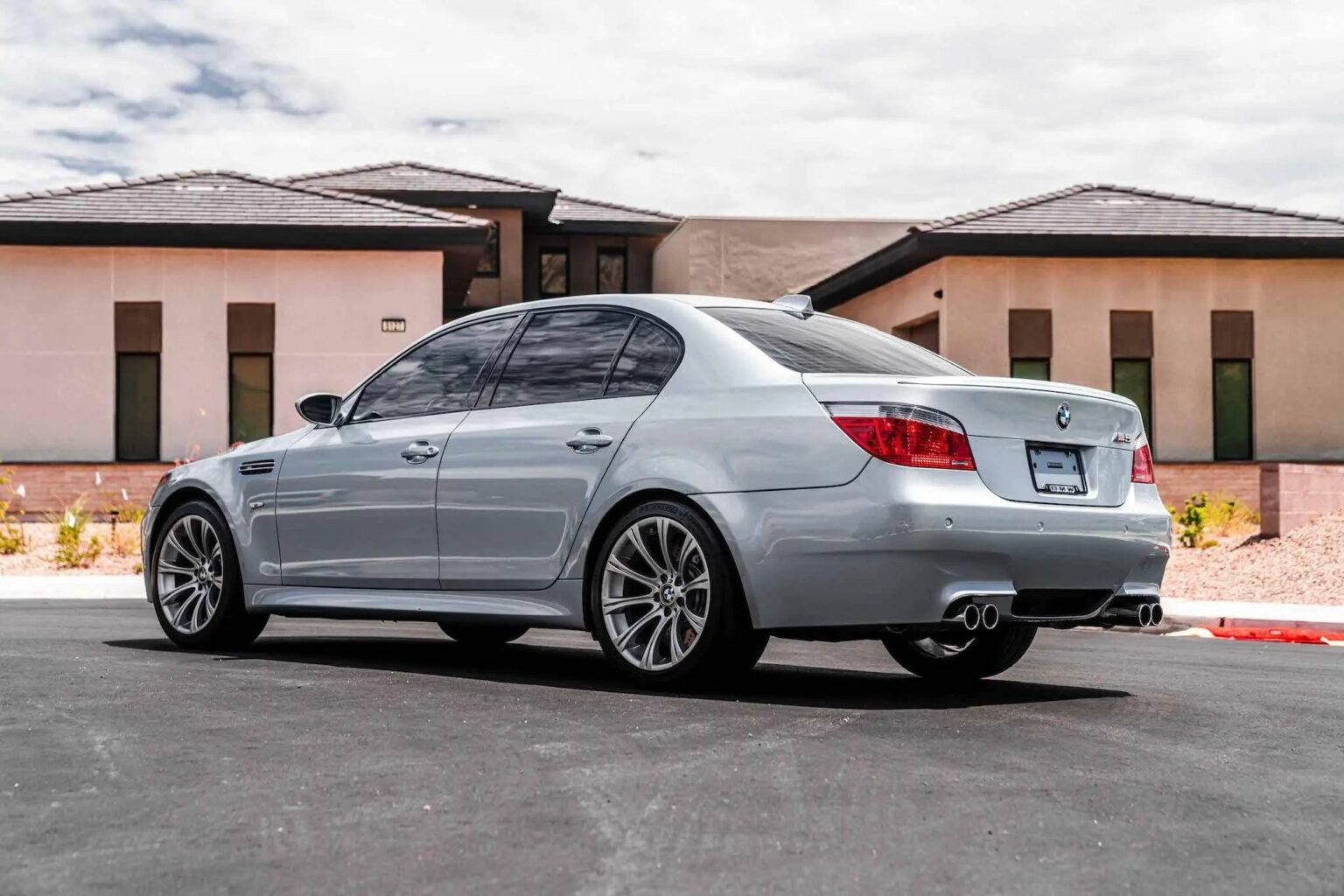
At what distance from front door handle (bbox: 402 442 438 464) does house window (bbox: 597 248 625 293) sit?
36.6m

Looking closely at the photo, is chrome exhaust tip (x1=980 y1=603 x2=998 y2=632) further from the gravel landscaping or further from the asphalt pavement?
the gravel landscaping

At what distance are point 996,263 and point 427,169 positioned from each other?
Answer: 681 inches

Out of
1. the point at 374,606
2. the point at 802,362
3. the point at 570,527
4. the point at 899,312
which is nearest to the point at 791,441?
the point at 802,362

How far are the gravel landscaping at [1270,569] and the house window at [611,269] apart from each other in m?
27.1

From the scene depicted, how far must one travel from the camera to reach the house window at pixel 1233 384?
1145 inches

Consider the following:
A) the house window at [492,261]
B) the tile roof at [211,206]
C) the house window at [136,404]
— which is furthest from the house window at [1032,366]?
the house window at [492,261]

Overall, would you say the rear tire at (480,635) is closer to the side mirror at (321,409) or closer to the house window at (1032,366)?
the side mirror at (321,409)

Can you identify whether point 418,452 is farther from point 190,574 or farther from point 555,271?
point 555,271

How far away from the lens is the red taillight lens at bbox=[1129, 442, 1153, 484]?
7383mm

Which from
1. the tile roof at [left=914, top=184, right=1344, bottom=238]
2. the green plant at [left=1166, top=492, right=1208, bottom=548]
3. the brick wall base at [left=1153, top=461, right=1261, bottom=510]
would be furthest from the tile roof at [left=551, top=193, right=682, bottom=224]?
the green plant at [left=1166, top=492, right=1208, bottom=548]

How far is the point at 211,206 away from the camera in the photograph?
2770 centimetres

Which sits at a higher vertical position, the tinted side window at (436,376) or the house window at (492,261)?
the house window at (492,261)

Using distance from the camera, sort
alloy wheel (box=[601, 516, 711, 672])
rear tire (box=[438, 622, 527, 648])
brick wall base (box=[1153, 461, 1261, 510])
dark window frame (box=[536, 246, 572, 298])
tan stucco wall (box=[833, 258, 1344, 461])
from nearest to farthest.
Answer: alloy wheel (box=[601, 516, 711, 672])
rear tire (box=[438, 622, 527, 648])
brick wall base (box=[1153, 461, 1261, 510])
tan stucco wall (box=[833, 258, 1344, 461])
dark window frame (box=[536, 246, 572, 298])

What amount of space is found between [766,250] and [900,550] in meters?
32.8
